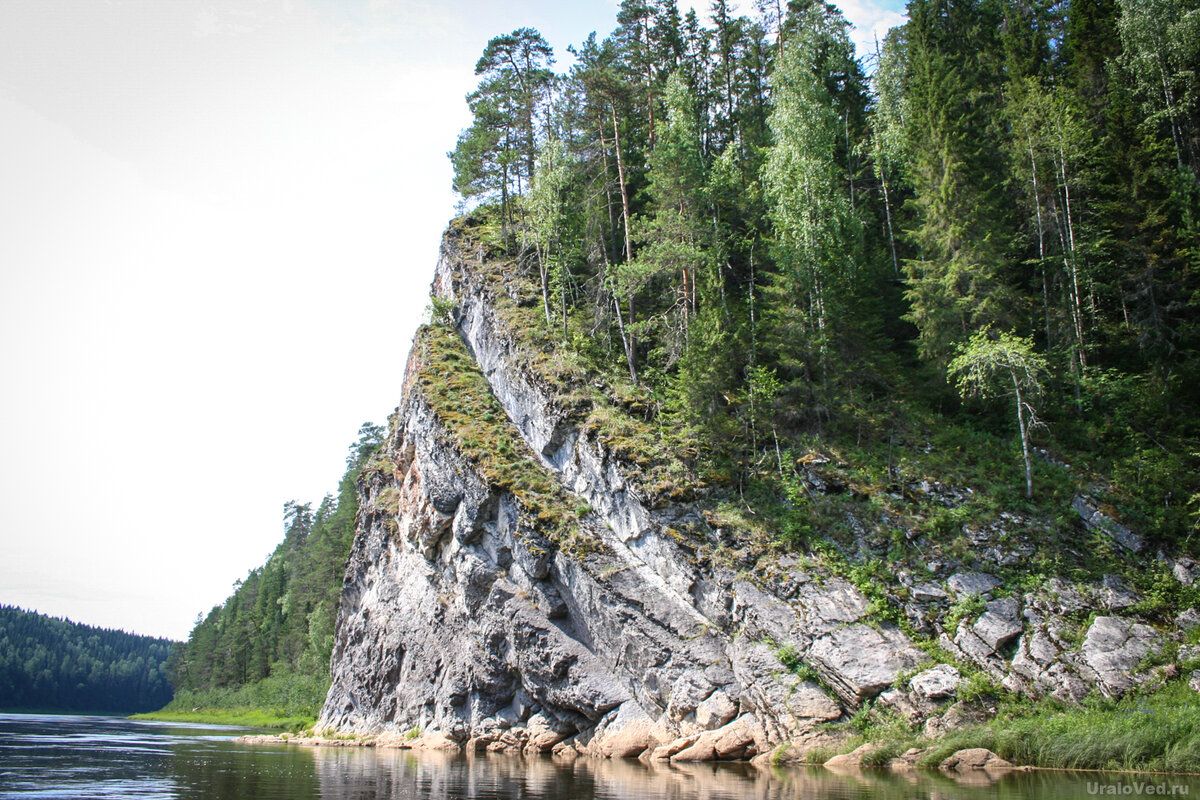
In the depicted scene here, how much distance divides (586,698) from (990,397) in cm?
1945

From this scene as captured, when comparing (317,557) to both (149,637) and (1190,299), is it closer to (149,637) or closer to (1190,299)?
(1190,299)

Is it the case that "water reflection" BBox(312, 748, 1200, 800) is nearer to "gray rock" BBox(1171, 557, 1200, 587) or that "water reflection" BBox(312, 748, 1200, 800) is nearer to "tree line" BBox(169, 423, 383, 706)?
"gray rock" BBox(1171, 557, 1200, 587)

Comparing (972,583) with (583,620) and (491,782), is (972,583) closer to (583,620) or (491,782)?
(583,620)

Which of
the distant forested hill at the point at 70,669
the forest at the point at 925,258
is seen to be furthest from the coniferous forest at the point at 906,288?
the distant forested hill at the point at 70,669

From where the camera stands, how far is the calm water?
12.4 metres

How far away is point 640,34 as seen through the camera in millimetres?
41094

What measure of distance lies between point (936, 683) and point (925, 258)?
1788 centimetres

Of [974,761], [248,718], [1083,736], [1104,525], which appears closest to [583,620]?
[974,761]

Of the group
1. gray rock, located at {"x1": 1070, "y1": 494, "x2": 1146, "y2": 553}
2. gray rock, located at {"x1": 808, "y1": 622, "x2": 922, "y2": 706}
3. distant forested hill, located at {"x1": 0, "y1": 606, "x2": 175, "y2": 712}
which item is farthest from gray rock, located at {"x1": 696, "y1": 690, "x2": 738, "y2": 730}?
distant forested hill, located at {"x1": 0, "y1": 606, "x2": 175, "y2": 712}

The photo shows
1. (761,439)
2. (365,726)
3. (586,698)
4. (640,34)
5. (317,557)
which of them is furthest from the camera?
(317,557)

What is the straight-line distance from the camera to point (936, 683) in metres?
18.5

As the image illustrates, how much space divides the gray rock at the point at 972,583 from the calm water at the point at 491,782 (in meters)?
6.50

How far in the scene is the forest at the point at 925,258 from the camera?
2467cm

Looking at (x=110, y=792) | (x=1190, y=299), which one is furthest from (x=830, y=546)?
(x=110, y=792)
